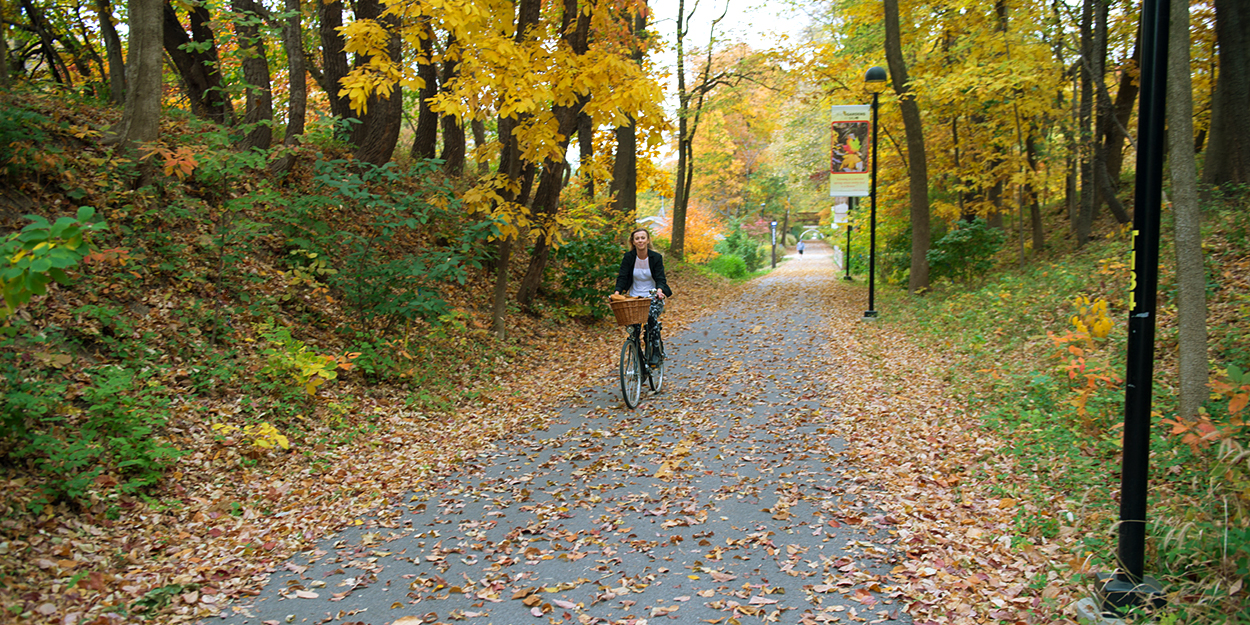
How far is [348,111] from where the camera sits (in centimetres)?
1312

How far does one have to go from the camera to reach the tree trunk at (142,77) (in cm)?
732

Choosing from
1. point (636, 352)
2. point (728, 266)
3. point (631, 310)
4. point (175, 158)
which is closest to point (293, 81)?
point (175, 158)

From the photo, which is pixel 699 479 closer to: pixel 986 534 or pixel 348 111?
pixel 986 534

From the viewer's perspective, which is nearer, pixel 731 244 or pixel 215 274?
pixel 215 274

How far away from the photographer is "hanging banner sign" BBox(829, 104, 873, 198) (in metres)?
16.6

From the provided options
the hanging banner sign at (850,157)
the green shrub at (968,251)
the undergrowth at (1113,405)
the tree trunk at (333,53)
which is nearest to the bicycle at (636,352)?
the undergrowth at (1113,405)

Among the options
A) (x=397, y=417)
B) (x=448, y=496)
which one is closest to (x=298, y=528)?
(x=448, y=496)

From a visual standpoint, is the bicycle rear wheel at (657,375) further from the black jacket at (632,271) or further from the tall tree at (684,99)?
the tall tree at (684,99)

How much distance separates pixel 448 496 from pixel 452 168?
1060 centimetres

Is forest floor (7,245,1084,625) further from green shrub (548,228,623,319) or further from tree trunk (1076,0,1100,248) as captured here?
tree trunk (1076,0,1100,248)

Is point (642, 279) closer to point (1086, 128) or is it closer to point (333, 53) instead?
point (333, 53)

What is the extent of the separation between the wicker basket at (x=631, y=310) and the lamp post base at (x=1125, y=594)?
5.42 meters

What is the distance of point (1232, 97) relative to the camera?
9.59 meters

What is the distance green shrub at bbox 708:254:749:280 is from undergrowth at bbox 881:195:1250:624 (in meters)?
18.8
